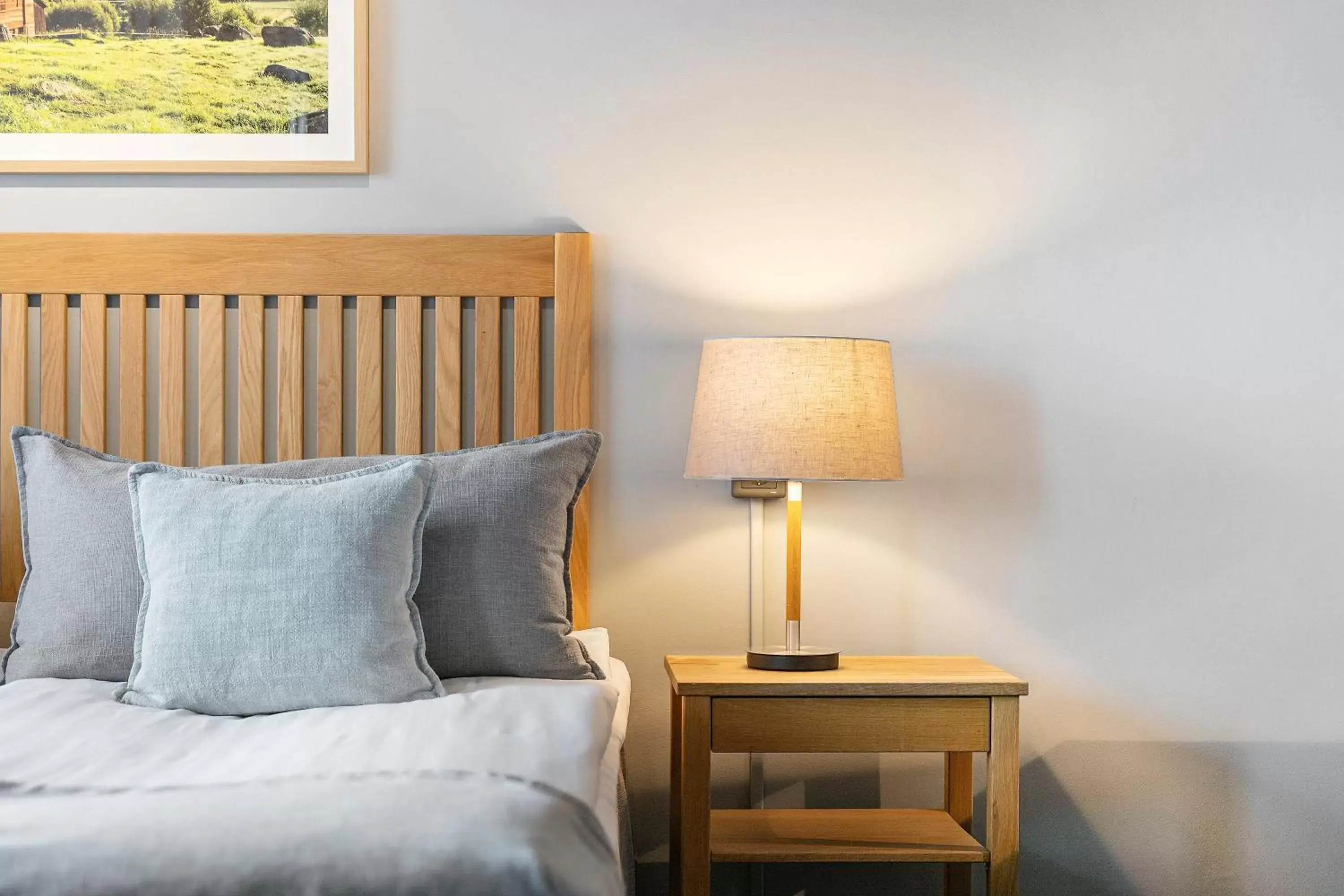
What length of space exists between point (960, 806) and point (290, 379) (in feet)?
4.57

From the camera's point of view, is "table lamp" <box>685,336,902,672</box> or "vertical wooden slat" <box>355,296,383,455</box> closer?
"table lamp" <box>685,336,902,672</box>

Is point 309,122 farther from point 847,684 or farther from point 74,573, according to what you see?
point 847,684

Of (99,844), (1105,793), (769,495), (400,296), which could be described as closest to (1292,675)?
(1105,793)

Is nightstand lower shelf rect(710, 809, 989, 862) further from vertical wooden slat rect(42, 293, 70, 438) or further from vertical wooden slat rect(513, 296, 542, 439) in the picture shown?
vertical wooden slat rect(42, 293, 70, 438)

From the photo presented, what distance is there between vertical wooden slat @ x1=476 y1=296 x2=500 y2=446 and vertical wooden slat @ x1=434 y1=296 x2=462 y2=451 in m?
0.03

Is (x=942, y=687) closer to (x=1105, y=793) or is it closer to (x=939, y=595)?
(x=939, y=595)

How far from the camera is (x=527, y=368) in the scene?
2.01m

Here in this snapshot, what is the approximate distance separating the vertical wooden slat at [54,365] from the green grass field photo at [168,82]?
33cm

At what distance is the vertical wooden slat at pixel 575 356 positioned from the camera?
2.01 meters

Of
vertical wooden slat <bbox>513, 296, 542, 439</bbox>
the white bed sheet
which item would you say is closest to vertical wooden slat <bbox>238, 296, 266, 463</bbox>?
vertical wooden slat <bbox>513, 296, 542, 439</bbox>

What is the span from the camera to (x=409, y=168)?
206 cm

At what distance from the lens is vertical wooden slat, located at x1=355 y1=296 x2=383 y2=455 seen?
2002mm

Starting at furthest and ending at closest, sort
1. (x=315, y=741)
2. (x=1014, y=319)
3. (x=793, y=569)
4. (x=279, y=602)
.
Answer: (x=1014, y=319), (x=793, y=569), (x=279, y=602), (x=315, y=741)

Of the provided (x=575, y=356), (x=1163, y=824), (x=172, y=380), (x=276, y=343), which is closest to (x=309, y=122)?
(x=276, y=343)
